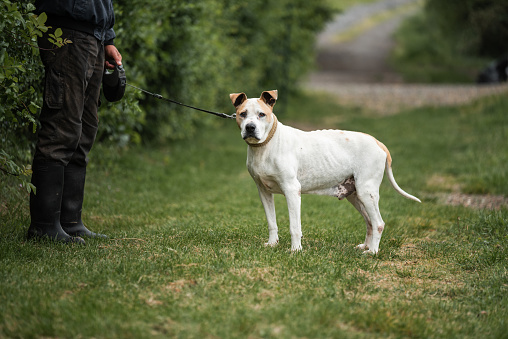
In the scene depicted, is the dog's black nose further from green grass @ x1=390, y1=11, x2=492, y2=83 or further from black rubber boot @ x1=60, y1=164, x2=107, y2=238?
green grass @ x1=390, y1=11, x2=492, y2=83

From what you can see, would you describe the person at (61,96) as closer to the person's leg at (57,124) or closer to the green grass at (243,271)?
the person's leg at (57,124)

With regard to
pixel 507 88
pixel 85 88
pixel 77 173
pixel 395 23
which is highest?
pixel 395 23

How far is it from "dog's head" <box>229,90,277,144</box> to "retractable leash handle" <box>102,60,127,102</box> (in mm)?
1241

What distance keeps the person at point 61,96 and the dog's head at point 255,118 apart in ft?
4.36

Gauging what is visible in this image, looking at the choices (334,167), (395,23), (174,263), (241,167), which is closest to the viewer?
(174,263)

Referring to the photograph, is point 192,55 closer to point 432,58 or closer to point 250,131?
point 250,131

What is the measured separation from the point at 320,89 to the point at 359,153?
67.7 feet

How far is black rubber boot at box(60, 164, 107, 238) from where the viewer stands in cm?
567

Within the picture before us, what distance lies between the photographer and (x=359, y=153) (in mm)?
5422

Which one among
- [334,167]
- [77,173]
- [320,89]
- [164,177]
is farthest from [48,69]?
[320,89]

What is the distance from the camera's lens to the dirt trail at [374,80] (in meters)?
19.2

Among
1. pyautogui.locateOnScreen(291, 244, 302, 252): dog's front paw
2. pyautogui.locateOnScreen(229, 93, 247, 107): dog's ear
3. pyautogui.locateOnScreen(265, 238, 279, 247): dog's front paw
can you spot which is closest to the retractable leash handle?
pyautogui.locateOnScreen(229, 93, 247, 107): dog's ear

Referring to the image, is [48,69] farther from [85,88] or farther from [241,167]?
[241,167]

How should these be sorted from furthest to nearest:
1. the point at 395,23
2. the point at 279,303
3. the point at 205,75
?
the point at 395,23 < the point at 205,75 < the point at 279,303
